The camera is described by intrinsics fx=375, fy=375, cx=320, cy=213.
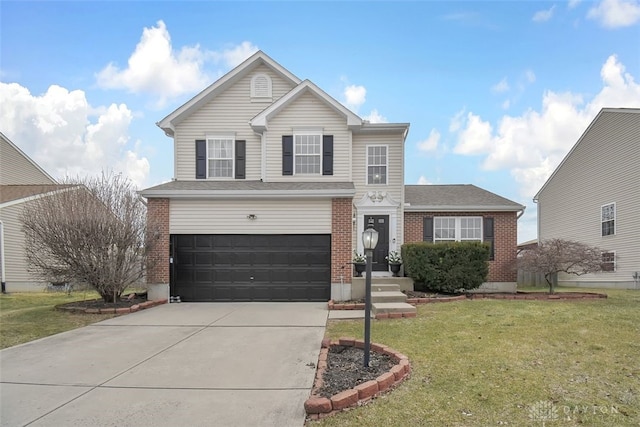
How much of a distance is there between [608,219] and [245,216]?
1546 cm

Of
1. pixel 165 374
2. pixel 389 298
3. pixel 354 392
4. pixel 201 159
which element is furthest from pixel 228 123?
pixel 354 392

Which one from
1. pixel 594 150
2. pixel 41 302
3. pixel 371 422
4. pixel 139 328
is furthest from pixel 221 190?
pixel 594 150

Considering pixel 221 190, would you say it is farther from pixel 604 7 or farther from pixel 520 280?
pixel 520 280

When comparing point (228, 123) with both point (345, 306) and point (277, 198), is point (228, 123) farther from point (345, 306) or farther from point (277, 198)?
point (345, 306)

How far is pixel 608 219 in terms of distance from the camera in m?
16.2

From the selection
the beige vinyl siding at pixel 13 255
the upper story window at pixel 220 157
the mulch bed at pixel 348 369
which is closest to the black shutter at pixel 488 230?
the upper story window at pixel 220 157

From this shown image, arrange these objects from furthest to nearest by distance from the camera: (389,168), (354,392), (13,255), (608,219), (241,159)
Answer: (13,255), (608,219), (389,168), (241,159), (354,392)

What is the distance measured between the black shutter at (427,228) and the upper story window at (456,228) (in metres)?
0.13

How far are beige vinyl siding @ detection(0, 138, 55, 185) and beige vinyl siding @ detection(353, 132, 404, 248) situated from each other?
760 inches

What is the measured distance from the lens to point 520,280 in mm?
17609

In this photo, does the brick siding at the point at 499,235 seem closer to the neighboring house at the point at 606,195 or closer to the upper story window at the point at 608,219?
the neighboring house at the point at 606,195

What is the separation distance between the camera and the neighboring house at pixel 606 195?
14.8 metres

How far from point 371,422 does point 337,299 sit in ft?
25.1

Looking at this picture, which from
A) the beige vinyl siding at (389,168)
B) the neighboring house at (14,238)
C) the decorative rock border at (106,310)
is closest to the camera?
the decorative rock border at (106,310)
